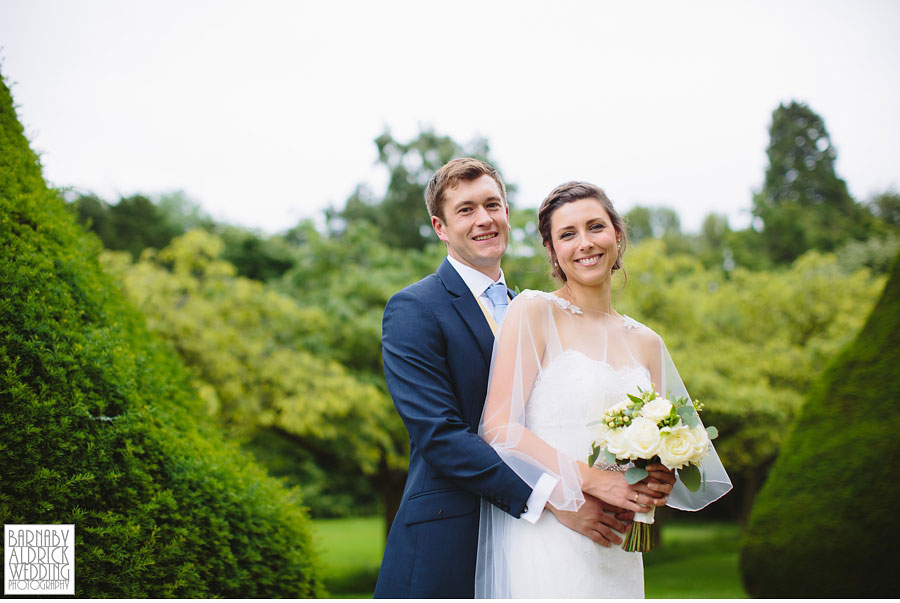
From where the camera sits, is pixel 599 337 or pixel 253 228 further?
pixel 253 228

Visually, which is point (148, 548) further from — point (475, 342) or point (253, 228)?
point (253, 228)

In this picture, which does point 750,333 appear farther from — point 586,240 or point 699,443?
point 699,443

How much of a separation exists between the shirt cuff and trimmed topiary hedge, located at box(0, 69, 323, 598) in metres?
1.63

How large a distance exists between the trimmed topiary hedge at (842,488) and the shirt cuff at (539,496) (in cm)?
418

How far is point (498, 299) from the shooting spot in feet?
10.5

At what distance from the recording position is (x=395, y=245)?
71.1 feet

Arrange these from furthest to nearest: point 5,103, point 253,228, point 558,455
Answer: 1. point 253,228
2. point 5,103
3. point 558,455

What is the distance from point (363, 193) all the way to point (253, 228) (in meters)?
5.60

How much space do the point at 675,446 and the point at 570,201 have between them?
4.07 feet

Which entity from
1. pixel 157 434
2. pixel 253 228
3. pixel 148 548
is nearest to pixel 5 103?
pixel 157 434

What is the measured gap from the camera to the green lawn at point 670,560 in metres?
12.4

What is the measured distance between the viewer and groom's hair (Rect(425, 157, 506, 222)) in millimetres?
3123

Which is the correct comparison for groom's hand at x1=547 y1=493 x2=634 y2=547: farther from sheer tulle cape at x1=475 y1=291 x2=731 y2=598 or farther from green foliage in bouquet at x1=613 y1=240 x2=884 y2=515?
green foliage in bouquet at x1=613 y1=240 x2=884 y2=515

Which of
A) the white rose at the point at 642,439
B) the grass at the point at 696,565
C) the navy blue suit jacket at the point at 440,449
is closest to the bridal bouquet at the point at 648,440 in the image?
the white rose at the point at 642,439
